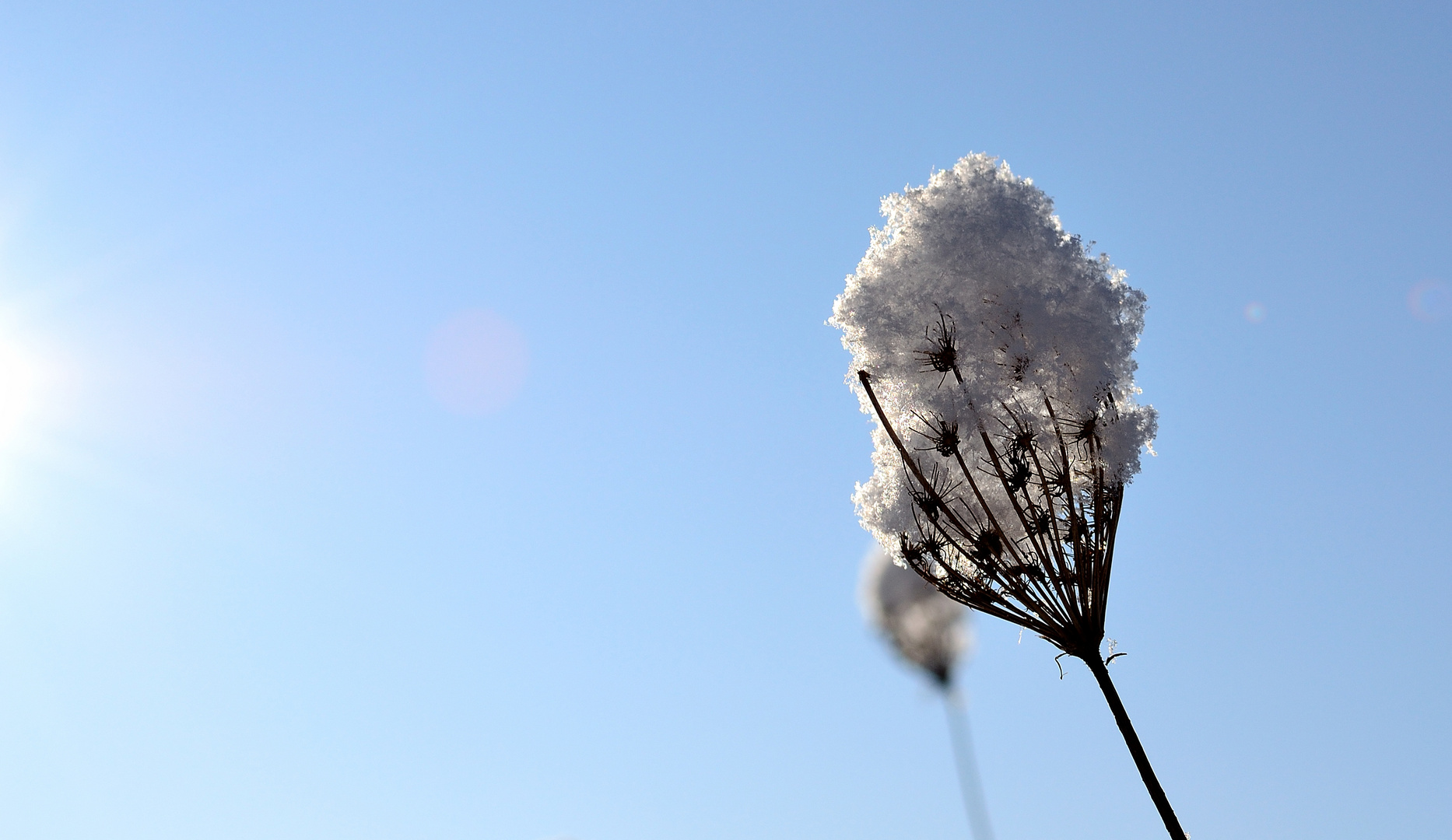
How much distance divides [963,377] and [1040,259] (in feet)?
5.80

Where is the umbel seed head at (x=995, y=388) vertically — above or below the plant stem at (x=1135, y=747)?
above

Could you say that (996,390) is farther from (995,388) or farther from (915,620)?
(915,620)

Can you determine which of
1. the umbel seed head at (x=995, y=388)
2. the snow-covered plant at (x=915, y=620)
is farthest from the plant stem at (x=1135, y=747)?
the snow-covered plant at (x=915, y=620)

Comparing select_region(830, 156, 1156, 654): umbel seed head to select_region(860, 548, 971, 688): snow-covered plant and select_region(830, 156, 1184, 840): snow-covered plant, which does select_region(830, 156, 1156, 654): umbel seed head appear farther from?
select_region(860, 548, 971, 688): snow-covered plant

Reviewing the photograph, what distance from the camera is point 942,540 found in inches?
466

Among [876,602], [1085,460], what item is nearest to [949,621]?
[876,602]

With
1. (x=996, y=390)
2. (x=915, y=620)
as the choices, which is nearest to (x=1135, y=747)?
(x=996, y=390)

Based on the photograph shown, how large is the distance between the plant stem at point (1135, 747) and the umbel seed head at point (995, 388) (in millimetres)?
692

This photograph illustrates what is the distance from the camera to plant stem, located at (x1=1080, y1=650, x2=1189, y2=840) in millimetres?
10164

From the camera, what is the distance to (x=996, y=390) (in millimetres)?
11602

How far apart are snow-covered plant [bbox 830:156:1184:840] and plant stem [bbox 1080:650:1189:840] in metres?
0.75

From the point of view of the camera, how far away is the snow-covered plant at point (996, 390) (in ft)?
37.4

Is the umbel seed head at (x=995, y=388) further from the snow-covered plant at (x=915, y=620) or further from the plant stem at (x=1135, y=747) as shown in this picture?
the snow-covered plant at (x=915, y=620)

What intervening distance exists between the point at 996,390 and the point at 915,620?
617 inches
